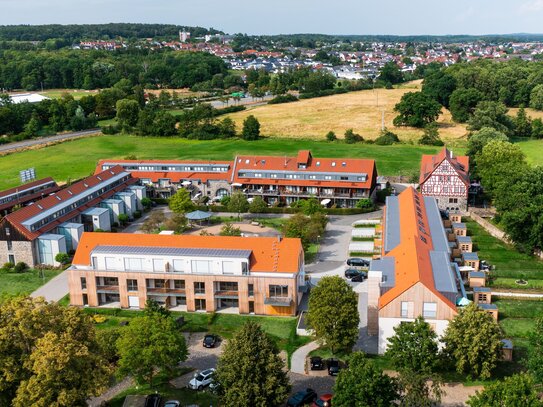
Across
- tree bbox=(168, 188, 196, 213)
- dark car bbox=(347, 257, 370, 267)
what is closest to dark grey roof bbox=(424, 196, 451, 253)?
dark car bbox=(347, 257, 370, 267)

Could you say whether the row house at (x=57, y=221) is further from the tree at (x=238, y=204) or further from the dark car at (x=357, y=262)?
the dark car at (x=357, y=262)

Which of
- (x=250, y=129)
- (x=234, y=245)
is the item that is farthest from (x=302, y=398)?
(x=250, y=129)

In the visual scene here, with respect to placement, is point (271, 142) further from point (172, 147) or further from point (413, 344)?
point (413, 344)

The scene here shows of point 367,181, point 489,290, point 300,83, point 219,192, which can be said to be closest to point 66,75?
point 300,83

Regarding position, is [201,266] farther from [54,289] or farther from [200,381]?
A: [54,289]

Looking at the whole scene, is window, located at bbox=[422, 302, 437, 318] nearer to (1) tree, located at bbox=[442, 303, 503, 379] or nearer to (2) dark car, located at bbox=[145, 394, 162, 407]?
(1) tree, located at bbox=[442, 303, 503, 379]

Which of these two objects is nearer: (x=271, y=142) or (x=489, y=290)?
(x=489, y=290)
